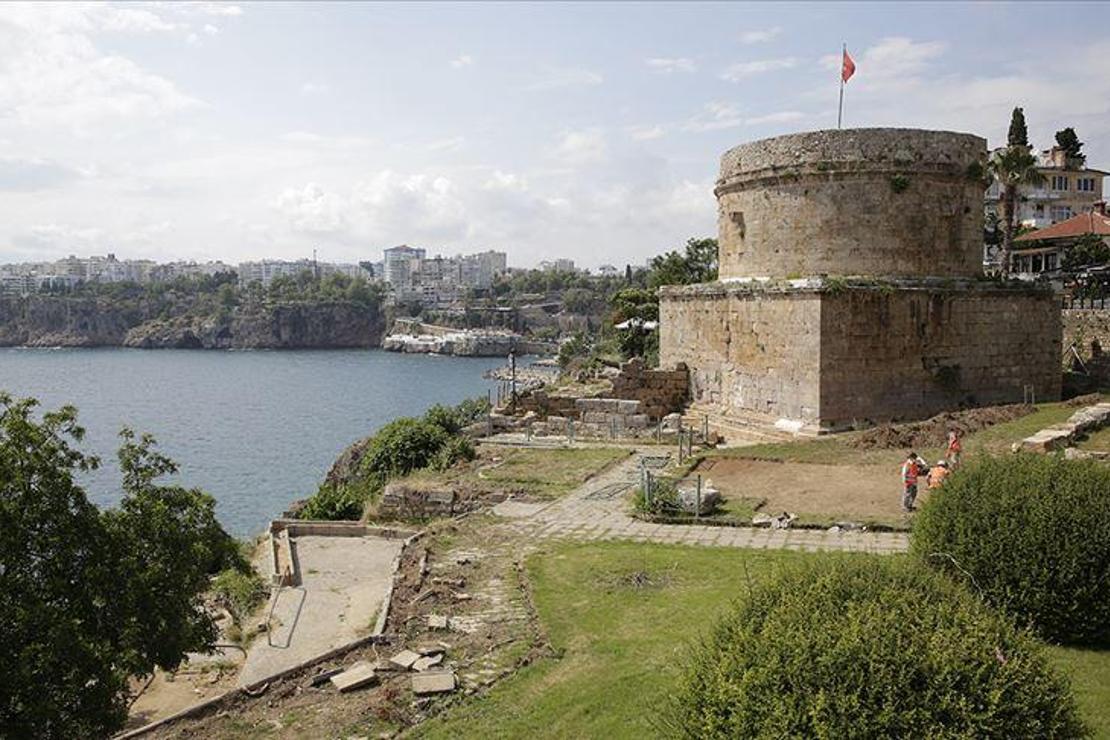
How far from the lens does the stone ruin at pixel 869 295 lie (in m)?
21.6

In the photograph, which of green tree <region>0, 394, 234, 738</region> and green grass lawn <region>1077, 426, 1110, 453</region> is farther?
green grass lawn <region>1077, 426, 1110, 453</region>

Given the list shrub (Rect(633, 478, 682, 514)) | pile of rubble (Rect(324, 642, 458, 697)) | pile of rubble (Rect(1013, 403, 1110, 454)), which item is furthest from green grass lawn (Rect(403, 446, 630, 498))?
pile of rubble (Rect(1013, 403, 1110, 454))

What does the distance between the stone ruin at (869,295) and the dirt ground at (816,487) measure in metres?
3.87

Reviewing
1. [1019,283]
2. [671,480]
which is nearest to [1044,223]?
[1019,283]

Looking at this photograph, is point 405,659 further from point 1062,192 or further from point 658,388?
point 1062,192

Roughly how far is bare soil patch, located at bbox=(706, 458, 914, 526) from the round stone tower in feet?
22.7

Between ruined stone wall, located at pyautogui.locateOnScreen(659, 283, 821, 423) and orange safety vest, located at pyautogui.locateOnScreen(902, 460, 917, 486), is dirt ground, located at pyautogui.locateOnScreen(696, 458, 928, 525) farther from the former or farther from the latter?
ruined stone wall, located at pyautogui.locateOnScreen(659, 283, 821, 423)

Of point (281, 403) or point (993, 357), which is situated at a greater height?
point (993, 357)

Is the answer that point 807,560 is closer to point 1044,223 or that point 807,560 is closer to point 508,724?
point 508,724

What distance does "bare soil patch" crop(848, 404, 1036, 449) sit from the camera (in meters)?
18.7

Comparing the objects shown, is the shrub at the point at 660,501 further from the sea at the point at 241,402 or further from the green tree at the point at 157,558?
the sea at the point at 241,402

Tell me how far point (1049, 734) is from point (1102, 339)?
29627 millimetres

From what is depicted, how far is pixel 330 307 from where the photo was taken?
162m

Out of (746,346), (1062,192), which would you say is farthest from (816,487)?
(1062,192)
